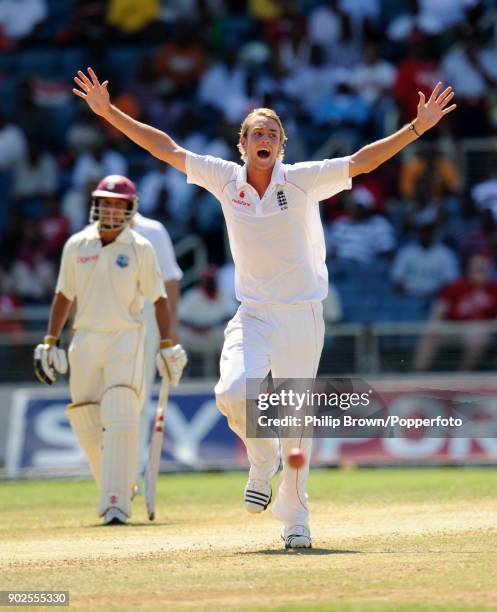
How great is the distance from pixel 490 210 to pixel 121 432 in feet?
28.4

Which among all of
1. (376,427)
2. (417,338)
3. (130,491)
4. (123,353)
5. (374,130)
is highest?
(374,130)

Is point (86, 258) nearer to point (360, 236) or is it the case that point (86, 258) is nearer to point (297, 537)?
point (297, 537)

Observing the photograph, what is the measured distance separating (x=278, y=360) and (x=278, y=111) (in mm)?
11618

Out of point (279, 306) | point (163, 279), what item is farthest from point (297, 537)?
point (163, 279)

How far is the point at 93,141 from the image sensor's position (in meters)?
20.0

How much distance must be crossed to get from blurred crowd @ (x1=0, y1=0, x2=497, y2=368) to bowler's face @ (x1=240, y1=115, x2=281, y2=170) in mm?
9039

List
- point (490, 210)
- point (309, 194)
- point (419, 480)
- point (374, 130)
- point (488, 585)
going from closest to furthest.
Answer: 1. point (488, 585)
2. point (309, 194)
3. point (419, 480)
4. point (490, 210)
5. point (374, 130)

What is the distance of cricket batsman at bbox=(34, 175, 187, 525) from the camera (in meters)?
10.6

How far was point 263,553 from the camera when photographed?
27.0ft

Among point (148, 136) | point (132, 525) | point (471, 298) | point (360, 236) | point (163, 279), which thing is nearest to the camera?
point (148, 136)

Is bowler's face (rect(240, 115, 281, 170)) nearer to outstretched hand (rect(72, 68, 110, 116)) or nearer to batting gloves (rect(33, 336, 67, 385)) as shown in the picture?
outstretched hand (rect(72, 68, 110, 116))

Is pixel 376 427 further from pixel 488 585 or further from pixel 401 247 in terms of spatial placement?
pixel 488 585

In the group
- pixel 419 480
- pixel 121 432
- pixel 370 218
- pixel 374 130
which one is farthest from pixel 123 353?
pixel 374 130

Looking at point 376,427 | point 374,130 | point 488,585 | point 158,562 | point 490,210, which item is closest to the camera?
point 488,585
